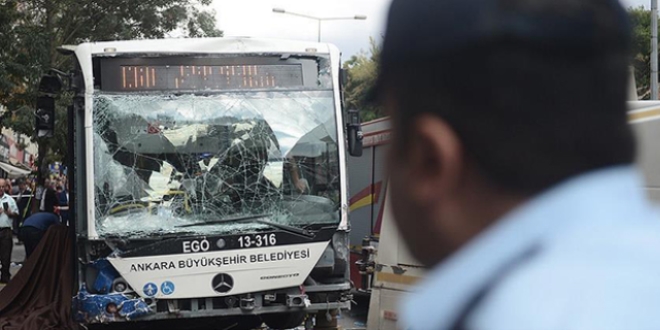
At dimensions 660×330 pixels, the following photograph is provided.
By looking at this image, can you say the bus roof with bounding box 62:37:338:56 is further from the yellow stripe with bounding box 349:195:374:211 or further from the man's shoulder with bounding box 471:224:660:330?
the man's shoulder with bounding box 471:224:660:330

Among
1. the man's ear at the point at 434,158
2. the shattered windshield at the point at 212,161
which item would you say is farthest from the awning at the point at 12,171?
the man's ear at the point at 434,158

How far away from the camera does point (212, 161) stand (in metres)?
8.70

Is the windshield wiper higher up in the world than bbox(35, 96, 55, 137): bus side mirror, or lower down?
lower down

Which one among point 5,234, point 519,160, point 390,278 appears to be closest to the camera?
point 519,160

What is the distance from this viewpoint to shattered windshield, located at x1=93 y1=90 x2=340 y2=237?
851cm

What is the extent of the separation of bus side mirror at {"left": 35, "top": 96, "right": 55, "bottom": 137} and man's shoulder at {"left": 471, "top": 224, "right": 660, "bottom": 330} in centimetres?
845

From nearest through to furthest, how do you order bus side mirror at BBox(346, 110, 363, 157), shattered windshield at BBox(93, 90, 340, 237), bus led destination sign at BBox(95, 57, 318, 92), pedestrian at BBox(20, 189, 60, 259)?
shattered windshield at BBox(93, 90, 340, 237) < bus led destination sign at BBox(95, 57, 318, 92) < bus side mirror at BBox(346, 110, 363, 157) < pedestrian at BBox(20, 189, 60, 259)

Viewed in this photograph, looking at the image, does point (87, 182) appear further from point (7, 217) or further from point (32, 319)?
point (7, 217)

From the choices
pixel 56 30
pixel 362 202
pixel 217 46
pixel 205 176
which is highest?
pixel 56 30

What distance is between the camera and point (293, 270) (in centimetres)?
891

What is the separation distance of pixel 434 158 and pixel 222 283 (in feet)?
25.4

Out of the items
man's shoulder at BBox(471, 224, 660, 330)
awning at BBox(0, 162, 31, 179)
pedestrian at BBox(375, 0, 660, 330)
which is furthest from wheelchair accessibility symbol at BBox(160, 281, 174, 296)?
awning at BBox(0, 162, 31, 179)

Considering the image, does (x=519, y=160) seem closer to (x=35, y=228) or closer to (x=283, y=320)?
(x=283, y=320)

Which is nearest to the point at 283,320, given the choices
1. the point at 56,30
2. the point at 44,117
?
the point at 44,117
